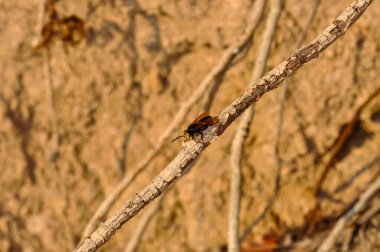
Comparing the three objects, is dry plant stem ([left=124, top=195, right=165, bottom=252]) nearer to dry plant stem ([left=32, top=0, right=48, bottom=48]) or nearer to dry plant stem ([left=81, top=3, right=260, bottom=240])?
dry plant stem ([left=81, top=3, right=260, bottom=240])

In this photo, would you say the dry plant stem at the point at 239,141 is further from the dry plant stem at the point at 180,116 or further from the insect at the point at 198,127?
the insect at the point at 198,127

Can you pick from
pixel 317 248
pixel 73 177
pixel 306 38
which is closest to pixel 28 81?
pixel 73 177

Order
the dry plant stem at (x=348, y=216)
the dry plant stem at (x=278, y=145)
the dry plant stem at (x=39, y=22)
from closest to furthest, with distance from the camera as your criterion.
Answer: the dry plant stem at (x=39, y=22) → the dry plant stem at (x=278, y=145) → the dry plant stem at (x=348, y=216)

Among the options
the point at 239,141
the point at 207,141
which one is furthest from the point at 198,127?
the point at 239,141

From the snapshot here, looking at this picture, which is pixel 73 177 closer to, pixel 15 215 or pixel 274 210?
pixel 15 215

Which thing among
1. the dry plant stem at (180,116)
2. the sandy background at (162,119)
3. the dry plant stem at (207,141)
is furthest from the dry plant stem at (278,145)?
the dry plant stem at (207,141)

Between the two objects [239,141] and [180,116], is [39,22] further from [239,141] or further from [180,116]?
[239,141]
